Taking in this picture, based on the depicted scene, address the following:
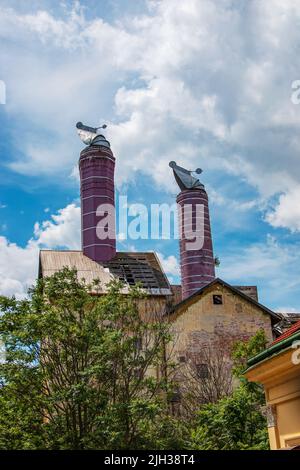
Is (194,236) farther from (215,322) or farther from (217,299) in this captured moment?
(215,322)

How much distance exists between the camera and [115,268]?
28375mm

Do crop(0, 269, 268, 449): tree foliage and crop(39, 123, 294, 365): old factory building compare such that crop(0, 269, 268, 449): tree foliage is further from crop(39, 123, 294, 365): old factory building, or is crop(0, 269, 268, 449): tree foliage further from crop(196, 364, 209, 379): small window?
crop(196, 364, 209, 379): small window

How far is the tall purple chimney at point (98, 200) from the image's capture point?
97.7ft

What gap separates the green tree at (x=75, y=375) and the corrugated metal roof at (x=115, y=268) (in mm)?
9105

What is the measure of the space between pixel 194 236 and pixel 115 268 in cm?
817

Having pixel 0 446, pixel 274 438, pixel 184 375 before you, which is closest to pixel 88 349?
pixel 0 446

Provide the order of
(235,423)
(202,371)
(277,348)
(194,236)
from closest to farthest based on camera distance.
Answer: (277,348) → (235,423) → (202,371) → (194,236)

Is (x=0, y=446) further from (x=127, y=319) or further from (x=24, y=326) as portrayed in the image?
(x=127, y=319)

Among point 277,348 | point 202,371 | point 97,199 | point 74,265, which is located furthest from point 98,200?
point 277,348

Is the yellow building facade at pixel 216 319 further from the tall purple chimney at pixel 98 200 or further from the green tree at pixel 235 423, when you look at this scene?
the green tree at pixel 235 423

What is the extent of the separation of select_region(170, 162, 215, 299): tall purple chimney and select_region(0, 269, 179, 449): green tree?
1754 cm

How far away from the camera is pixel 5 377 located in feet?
50.0

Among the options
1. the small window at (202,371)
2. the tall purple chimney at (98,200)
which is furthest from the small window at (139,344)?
the tall purple chimney at (98,200)
